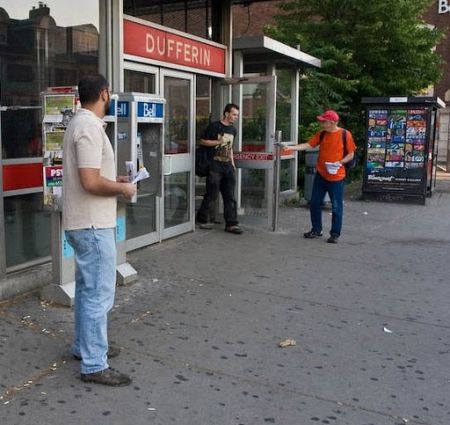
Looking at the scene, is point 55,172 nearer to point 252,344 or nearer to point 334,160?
point 252,344

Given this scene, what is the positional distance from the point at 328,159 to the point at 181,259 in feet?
7.75

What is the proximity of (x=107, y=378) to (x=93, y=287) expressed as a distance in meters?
0.53

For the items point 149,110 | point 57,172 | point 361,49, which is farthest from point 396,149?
point 57,172

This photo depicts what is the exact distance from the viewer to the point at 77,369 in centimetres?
366

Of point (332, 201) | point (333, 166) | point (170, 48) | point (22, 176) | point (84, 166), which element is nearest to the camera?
point (84, 166)

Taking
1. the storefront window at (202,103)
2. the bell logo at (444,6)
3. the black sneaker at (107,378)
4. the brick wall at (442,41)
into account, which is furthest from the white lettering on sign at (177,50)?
the bell logo at (444,6)

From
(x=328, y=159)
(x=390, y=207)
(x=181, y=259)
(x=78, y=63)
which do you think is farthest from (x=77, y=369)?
(x=390, y=207)

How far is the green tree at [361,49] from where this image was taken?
14.1 metres

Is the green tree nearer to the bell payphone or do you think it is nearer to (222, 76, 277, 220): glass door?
(222, 76, 277, 220): glass door

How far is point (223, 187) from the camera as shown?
7832 millimetres

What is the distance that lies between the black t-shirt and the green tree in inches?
254

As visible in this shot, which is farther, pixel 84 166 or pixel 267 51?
pixel 267 51

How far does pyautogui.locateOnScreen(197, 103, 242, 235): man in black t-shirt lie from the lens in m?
7.64

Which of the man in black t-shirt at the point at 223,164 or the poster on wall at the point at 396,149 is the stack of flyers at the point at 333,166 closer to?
the man in black t-shirt at the point at 223,164
